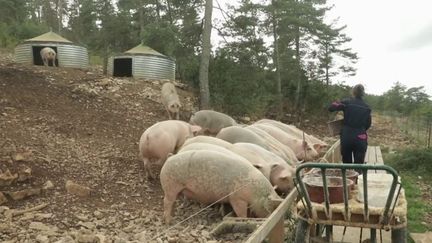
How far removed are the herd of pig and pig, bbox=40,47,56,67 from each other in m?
11.8

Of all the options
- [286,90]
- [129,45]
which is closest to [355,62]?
[286,90]

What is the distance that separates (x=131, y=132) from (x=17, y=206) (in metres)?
5.01

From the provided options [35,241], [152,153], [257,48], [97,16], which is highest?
[97,16]

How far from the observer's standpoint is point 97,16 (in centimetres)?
3225

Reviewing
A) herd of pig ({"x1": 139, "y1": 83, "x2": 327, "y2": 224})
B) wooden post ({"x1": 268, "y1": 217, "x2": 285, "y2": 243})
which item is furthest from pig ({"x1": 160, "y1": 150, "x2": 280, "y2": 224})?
wooden post ({"x1": 268, "y1": 217, "x2": 285, "y2": 243})

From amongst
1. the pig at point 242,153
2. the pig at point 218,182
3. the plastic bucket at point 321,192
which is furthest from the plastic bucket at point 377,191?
the pig at point 242,153

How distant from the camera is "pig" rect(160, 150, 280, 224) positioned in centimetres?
648

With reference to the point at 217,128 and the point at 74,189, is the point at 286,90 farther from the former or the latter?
the point at 74,189

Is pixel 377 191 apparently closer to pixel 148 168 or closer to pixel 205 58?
pixel 148 168

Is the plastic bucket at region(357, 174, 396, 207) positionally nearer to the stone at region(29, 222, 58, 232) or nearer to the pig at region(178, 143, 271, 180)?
the pig at region(178, 143, 271, 180)

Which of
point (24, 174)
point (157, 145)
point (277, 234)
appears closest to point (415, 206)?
point (277, 234)

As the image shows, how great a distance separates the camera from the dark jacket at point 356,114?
775 cm

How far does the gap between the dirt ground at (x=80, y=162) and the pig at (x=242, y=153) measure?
0.89 m

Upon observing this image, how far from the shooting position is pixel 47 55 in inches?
784
